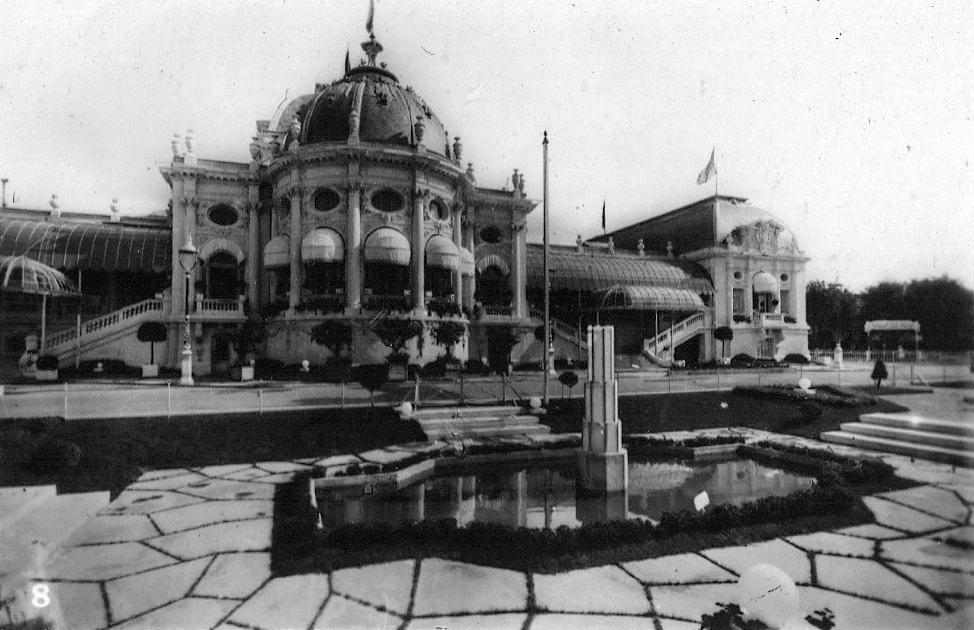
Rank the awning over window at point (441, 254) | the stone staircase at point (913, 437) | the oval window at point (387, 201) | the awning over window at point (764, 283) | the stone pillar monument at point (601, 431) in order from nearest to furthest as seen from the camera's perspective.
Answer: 1. the stone pillar monument at point (601, 431)
2. the stone staircase at point (913, 437)
3. the oval window at point (387, 201)
4. the awning over window at point (441, 254)
5. the awning over window at point (764, 283)

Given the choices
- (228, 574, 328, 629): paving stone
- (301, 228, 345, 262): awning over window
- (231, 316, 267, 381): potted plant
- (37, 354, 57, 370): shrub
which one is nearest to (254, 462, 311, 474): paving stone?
(228, 574, 328, 629): paving stone

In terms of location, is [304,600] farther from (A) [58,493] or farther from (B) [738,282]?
(B) [738,282]

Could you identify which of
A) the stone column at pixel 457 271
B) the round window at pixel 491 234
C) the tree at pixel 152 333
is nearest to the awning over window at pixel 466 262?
the stone column at pixel 457 271

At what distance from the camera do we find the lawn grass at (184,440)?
9.43m

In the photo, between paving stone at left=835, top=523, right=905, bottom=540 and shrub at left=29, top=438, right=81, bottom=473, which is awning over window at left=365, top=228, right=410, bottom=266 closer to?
shrub at left=29, top=438, right=81, bottom=473

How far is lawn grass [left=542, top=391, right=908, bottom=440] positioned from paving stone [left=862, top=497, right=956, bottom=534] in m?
6.30

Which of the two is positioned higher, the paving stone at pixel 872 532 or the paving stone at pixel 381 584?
the paving stone at pixel 381 584

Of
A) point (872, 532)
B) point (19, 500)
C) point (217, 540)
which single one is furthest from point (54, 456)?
point (872, 532)

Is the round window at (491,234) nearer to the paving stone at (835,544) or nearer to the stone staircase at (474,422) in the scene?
the stone staircase at (474,422)

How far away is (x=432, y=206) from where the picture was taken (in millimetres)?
31844

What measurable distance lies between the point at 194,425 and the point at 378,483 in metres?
5.95

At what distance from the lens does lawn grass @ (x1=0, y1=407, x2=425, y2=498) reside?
371 inches

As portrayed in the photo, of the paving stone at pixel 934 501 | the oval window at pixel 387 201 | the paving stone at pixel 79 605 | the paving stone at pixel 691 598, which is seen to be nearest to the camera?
the paving stone at pixel 79 605

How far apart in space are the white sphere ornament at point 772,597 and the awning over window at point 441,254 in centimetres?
Result: 2660
